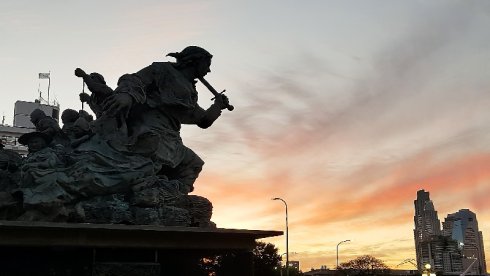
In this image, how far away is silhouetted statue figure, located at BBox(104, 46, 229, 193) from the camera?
7906mm

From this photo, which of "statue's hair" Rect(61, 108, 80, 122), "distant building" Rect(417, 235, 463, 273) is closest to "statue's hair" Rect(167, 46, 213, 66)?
"statue's hair" Rect(61, 108, 80, 122)

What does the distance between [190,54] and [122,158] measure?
1949 mm

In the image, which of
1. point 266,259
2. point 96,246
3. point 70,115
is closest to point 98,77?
point 70,115

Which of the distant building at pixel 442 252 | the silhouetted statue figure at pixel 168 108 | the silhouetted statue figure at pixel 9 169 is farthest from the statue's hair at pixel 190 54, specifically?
the distant building at pixel 442 252

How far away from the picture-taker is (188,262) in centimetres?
751

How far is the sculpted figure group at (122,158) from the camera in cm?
704

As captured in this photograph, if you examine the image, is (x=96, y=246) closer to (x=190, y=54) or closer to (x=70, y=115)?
(x=70, y=115)

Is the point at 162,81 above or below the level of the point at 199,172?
above

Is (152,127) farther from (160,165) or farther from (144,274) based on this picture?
(144,274)

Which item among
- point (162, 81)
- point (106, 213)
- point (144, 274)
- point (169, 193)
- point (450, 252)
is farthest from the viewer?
point (450, 252)

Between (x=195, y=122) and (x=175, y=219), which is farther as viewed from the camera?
(x=195, y=122)

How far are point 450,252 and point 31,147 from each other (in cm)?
6459

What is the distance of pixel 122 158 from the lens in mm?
7734

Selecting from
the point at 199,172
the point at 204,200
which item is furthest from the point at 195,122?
the point at 204,200
